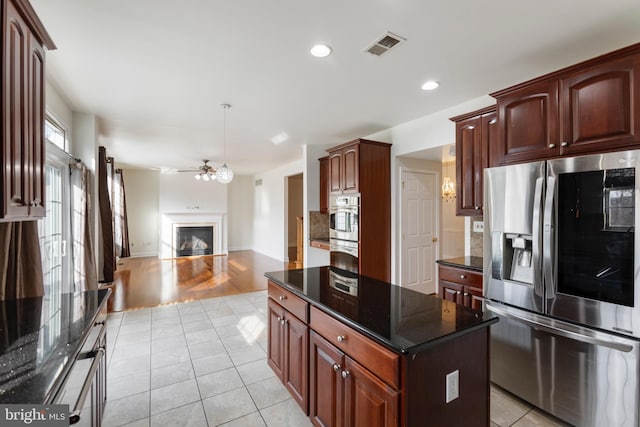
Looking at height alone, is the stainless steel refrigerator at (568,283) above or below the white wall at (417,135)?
below

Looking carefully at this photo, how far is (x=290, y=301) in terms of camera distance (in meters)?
2.09

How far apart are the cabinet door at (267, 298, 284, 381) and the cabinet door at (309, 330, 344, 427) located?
0.48 m

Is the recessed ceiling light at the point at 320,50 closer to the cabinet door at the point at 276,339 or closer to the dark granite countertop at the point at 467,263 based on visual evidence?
the cabinet door at the point at 276,339

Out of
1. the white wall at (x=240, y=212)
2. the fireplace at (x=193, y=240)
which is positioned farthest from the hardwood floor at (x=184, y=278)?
the white wall at (x=240, y=212)

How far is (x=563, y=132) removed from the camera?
2.00 meters

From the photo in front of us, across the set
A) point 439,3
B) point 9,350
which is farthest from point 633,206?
point 9,350

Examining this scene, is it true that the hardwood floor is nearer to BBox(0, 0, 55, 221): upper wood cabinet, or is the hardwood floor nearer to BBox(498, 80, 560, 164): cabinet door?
BBox(0, 0, 55, 221): upper wood cabinet

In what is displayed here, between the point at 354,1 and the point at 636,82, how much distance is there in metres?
1.68

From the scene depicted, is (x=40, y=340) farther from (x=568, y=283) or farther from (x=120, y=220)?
(x=120, y=220)

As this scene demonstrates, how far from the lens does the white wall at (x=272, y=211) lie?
8.03m

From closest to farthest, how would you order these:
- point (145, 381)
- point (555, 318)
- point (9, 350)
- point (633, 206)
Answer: point (9, 350), point (633, 206), point (555, 318), point (145, 381)

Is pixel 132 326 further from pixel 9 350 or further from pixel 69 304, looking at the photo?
pixel 9 350

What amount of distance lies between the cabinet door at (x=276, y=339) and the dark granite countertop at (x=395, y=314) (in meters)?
0.28

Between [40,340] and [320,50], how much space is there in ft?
7.83
